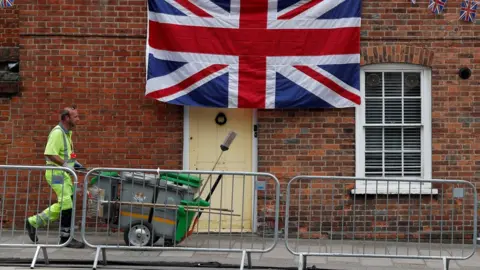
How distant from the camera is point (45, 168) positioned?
29.2 feet

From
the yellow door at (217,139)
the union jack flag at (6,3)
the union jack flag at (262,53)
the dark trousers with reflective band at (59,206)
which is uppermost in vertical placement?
the union jack flag at (6,3)

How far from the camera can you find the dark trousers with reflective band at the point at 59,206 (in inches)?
365

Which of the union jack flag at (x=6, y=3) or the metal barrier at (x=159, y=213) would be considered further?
the union jack flag at (x=6, y=3)

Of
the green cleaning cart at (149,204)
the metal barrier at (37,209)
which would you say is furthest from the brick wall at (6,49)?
the green cleaning cart at (149,204)

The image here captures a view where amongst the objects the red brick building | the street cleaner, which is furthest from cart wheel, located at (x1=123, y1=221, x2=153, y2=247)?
the red brick building

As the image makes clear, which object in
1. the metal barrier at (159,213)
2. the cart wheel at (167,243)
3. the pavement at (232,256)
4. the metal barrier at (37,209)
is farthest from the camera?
the cart wheel at (167,243)

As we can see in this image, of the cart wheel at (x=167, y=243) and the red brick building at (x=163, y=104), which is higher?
the red brick building at (x=163, y=104)

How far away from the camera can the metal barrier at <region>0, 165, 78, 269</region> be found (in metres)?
8.84

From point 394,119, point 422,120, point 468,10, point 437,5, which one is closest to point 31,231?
point 394,119

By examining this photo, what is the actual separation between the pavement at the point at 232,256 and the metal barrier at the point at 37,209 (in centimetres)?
14

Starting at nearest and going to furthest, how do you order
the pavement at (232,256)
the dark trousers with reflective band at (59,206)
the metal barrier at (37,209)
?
the metal barrier at (37,209) < the pavement at (232,256) < the dark trousers with reflective band at (59,206)

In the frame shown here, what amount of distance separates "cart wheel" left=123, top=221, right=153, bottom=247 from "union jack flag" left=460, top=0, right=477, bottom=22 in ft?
18.7

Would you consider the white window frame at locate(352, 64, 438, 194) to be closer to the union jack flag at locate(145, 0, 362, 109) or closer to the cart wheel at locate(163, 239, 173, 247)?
the union jack flag at locate(145, 0, 362, 109)

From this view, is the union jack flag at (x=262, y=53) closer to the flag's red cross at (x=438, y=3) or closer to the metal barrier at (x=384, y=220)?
the flag's red cross at (x=438, y=3)
